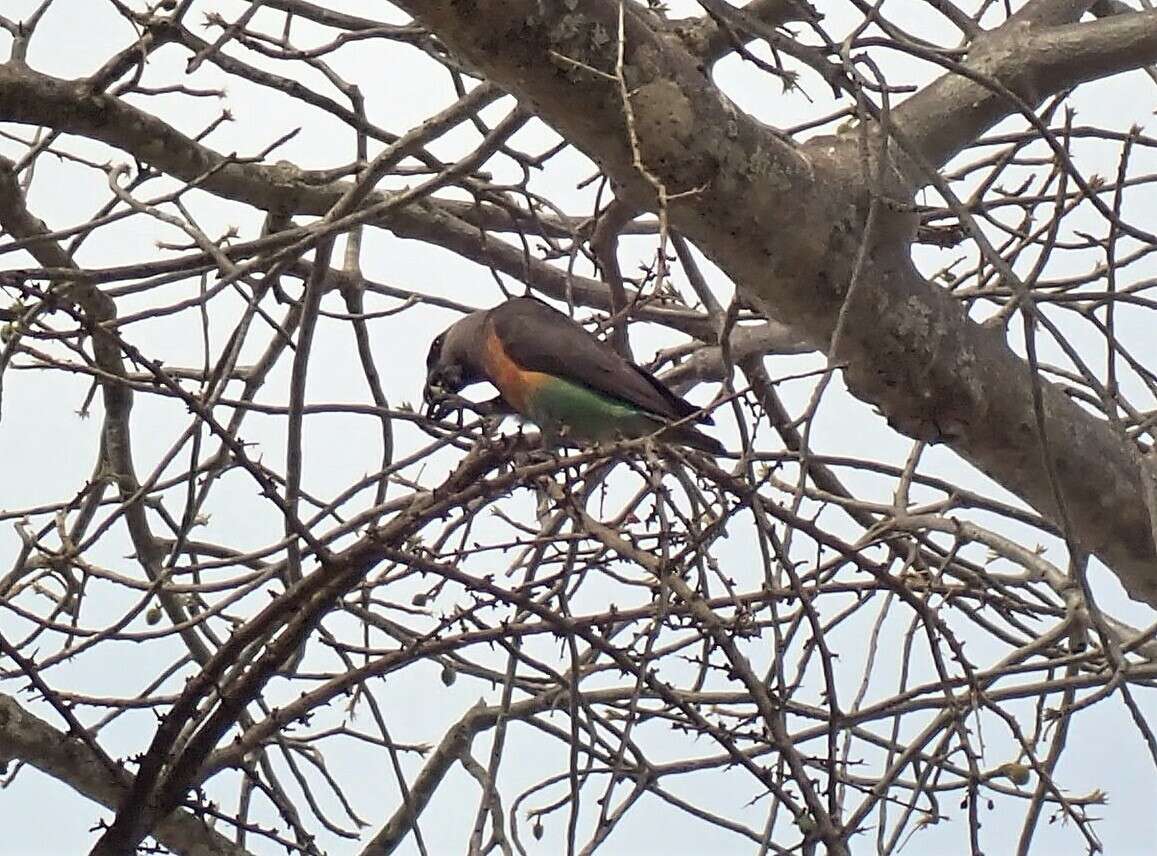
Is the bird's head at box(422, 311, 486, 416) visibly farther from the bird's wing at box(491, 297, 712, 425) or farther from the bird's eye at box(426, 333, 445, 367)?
the bird's wing at box(491, 297, 712, 425)

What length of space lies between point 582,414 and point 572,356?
0.24m

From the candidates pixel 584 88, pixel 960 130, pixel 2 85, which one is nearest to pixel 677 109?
pixel 584 88

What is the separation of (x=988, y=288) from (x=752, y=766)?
1903 millimetres

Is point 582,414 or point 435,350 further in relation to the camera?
point 435,350

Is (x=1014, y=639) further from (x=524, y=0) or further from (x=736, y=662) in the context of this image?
(x=524, y=0)

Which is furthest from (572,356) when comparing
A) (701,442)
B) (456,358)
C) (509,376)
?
(456,358)

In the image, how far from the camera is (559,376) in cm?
432

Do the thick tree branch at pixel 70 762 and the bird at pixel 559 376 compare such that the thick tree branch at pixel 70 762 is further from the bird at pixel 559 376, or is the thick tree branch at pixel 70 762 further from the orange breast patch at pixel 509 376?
the orange breast patch at pixel 509 376

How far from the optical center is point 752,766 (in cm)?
255

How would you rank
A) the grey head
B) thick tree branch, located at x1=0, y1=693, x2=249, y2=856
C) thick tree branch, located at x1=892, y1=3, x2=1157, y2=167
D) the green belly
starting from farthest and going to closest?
the grey head
the green belly
thick tree branch, located at x1=892, y1=3, x2=1157, y2=167
thick tree branch, located at x1=0, y1=693, x2=249, y2=856

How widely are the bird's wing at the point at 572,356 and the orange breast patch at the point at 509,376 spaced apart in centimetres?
3

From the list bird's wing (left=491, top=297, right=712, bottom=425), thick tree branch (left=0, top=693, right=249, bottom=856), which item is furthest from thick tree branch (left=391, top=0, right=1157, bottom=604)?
thick tree branch (left=0, top=693, right=249, bottom=856)

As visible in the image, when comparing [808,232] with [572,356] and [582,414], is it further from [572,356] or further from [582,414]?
[582,414]

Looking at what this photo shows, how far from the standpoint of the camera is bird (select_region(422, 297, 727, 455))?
4086 mm
